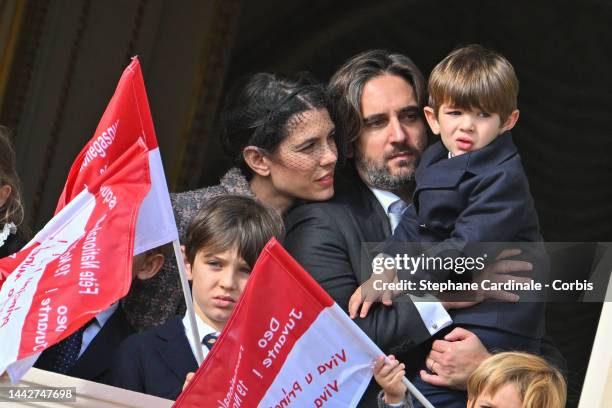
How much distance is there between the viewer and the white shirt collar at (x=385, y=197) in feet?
12.9

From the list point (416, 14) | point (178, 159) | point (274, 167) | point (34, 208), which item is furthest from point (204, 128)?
point (274, 167)

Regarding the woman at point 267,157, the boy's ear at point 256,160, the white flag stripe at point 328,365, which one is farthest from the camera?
the boy's ear at point 256,160

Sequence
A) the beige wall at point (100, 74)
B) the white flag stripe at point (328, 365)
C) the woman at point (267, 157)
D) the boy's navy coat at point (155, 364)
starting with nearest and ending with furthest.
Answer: the white flag stripe at point (328, 365)
the boy's navy coat at point (155, 364)
the woman at point (267, 157)
the beige wall at point (100, 74)

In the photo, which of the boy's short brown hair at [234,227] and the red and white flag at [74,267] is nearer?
the red and white flag at [74,267]

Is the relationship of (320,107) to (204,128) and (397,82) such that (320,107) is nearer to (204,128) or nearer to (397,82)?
(397,82)

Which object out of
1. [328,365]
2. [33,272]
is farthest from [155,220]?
[328,365]

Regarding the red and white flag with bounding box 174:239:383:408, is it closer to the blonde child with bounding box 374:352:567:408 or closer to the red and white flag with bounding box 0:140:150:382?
the blonde child with bounding box 374:352:567:408

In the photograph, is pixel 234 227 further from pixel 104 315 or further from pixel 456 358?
pixel 456 358

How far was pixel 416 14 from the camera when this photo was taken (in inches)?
284

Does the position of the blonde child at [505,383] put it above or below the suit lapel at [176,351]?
above

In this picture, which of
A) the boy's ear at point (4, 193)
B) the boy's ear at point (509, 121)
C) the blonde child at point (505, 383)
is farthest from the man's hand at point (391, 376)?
the boy's ear at point (4, 193)

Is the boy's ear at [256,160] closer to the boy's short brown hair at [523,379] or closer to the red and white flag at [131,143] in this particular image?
the red and white flag at [131,143]

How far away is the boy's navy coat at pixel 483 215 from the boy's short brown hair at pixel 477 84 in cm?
10

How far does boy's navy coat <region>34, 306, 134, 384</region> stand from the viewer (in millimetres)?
3709
